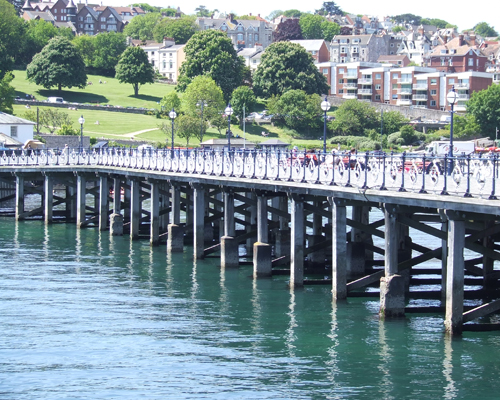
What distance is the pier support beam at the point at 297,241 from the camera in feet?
115

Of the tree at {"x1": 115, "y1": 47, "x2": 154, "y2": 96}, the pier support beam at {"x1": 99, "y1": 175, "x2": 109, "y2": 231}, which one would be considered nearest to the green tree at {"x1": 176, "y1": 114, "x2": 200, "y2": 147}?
the tree at {"x1": 115, "y1": 47, "x2": 154, "y2": 96}

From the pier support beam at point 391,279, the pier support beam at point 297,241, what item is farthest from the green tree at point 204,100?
the pier support beam at point 391,279

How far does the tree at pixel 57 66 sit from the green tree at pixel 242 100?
1104 inches

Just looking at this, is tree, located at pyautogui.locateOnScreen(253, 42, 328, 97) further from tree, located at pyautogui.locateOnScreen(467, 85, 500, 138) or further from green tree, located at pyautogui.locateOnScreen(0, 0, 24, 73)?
green tree, located at pyautogui.locateOnScreen(0, 0, 24, 73)

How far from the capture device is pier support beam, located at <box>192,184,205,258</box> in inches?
1700

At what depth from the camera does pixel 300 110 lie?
443 feet

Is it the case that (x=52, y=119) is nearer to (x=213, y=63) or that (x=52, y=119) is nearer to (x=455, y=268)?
(x=213, y=63)

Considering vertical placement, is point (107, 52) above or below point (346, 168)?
above

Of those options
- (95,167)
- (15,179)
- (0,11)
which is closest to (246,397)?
(95,167)

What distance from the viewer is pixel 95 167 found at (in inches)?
2309

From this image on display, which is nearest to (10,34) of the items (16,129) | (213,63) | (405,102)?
(213,63)

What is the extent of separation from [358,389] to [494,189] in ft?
21.3

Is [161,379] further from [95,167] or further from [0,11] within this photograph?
[0,11]

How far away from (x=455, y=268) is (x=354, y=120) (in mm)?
104922
